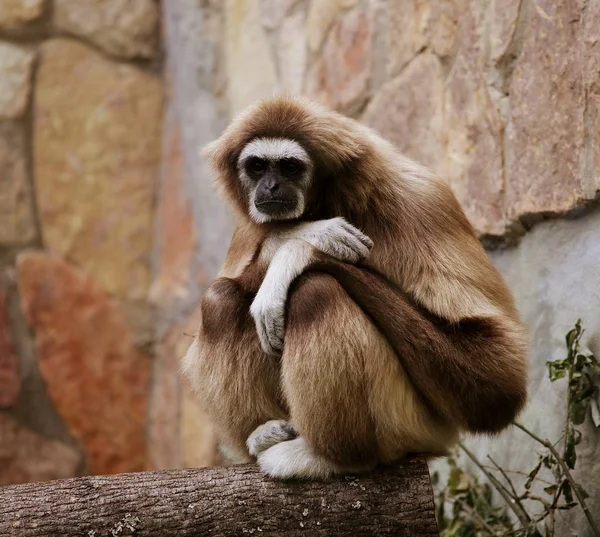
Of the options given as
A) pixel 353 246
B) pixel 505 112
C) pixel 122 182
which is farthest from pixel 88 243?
pixel 353 246

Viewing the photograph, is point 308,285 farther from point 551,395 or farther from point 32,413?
point 32,413

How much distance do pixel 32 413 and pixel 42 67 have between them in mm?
3188

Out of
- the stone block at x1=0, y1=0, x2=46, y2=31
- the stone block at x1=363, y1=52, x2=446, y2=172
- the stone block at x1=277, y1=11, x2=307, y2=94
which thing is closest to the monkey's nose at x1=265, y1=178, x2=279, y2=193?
the stone block at x1=363, y1=52, x2=446, y2=172

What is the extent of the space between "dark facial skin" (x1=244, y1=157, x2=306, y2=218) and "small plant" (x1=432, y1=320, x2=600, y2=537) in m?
1.35

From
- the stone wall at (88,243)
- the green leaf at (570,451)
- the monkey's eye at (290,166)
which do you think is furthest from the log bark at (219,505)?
the stone wall at (88,243)

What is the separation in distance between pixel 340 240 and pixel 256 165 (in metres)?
0.67

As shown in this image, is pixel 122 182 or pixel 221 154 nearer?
pixel 221 154

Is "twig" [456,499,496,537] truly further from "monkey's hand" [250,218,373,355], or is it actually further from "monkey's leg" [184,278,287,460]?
"monkey's hand" [250,218,373,355]

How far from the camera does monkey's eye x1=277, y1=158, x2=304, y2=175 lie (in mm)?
3859

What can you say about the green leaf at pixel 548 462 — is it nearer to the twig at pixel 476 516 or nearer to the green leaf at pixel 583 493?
the green leaf at pixel 583 493

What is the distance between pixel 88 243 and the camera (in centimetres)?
809

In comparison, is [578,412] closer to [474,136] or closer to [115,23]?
[474,136]

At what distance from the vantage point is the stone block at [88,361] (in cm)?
786

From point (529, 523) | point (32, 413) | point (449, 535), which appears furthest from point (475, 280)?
point (32, 413)
